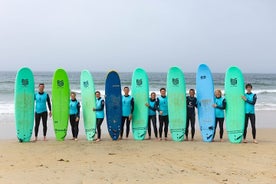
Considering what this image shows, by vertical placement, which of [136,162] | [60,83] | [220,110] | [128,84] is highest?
[128,84]

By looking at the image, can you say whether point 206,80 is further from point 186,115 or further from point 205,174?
point 205,174

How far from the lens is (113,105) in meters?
8.78

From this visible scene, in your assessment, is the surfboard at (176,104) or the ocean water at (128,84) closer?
the surfboard at (176,104)

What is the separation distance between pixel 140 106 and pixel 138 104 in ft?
0.23

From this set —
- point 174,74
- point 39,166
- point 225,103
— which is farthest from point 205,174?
point 174,74

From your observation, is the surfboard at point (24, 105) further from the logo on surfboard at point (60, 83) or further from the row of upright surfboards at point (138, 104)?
the logo on surfboard at point (60, 83)

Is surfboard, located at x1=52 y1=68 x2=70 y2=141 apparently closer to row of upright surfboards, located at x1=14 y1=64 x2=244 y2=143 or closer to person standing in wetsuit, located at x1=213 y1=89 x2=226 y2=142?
row of upright surfboards, located at x1=14 y1=64 x2=244 y2=143

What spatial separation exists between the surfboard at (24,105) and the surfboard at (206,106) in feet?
13.4

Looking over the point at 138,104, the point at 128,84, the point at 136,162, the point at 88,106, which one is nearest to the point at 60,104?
the point at 88,106

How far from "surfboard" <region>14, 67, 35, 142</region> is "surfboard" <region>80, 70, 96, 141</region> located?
1.26 metres

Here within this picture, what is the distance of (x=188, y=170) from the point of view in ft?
19.0

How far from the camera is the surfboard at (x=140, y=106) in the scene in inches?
344

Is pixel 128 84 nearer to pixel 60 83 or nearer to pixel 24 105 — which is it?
pixel 60 83

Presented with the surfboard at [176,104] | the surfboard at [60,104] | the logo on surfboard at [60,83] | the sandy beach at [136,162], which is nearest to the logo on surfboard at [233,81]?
the surfboard at [176,104]
